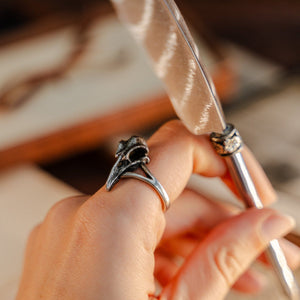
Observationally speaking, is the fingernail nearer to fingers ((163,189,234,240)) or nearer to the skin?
the skin

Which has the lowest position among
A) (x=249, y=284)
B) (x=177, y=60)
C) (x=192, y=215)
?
(x=249, y=284)

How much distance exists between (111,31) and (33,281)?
876mm

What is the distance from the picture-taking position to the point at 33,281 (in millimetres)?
472

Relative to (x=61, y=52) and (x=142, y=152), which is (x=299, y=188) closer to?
(x=142, y=152)

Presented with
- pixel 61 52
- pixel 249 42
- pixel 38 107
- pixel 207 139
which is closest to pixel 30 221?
pixel 38 107

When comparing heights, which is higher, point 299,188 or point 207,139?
point 207,139

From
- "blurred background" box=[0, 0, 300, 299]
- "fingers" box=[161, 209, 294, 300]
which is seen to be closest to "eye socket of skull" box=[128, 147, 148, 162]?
"fingers" box=[161, 209, 294, 300]

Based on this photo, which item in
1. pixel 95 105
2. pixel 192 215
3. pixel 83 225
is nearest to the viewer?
pixel 83 225

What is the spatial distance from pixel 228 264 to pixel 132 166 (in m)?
0.17

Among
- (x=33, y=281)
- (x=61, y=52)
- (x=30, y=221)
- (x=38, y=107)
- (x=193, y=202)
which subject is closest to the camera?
(x=33, y=281)

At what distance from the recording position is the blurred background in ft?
2.63

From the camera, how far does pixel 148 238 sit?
0.44 meters

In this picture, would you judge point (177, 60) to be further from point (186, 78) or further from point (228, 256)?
point (228, 256)

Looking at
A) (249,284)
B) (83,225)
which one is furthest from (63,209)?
(249,284)
